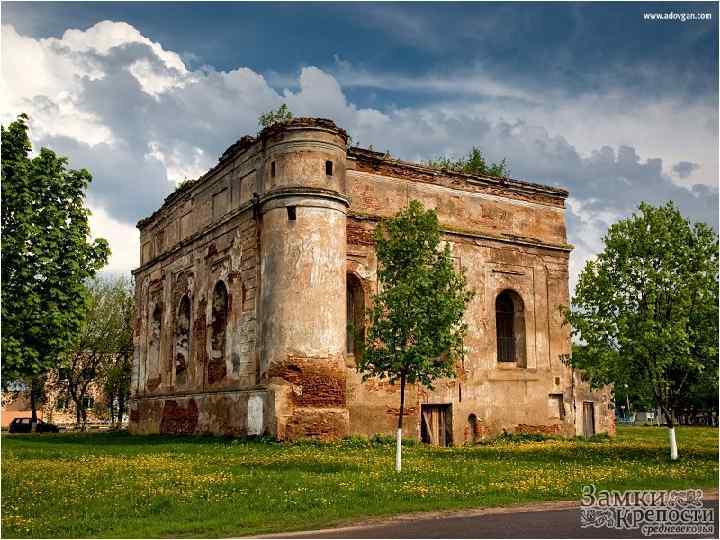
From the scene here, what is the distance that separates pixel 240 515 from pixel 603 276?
1204cm

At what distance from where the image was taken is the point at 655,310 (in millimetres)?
18906

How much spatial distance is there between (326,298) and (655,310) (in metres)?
9.16

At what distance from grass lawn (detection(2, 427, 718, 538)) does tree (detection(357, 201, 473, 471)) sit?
2.34m

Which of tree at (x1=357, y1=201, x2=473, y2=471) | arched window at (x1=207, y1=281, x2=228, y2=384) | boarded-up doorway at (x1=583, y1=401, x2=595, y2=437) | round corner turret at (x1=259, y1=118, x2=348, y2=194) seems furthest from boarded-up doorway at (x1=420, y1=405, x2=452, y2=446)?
round corner turret at (x1=259, y1=118, x2=348, y2=194)

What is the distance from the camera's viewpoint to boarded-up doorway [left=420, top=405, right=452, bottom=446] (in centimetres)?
2517

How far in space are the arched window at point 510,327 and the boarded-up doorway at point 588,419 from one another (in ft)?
12.3

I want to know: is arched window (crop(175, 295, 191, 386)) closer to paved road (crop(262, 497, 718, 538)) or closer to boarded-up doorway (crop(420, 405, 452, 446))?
boarded-up doorway (crop(420, 405, 452, 446))

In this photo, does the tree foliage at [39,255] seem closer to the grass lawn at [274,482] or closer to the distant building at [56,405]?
the grass lawn at [274,482]

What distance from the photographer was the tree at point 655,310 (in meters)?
18.3

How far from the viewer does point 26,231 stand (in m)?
13.1

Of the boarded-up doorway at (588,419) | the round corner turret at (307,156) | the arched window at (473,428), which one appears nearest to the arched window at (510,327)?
the arched window at (473,428)

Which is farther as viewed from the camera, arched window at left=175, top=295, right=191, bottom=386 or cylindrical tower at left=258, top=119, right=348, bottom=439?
arched window at left=175, top=295, right=191, bottom=386

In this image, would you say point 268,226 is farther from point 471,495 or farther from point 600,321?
point 471,495

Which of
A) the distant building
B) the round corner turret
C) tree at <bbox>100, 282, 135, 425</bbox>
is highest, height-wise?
the round corner turret
